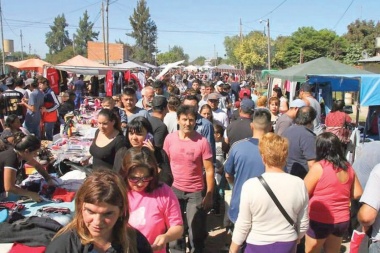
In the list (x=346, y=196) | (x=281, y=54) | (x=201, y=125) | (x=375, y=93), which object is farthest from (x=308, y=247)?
(x=281, y=54)

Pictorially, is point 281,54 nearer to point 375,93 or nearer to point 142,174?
point 375,93

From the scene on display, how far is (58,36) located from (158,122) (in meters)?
106

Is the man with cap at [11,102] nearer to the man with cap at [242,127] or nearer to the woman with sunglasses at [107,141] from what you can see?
the woman with sunglasses at [107,141]

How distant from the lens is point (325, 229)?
348 centimetres

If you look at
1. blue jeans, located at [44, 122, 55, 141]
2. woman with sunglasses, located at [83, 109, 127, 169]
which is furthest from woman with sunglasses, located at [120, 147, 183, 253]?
blue jeans, located at [44, 122, 55, 141]

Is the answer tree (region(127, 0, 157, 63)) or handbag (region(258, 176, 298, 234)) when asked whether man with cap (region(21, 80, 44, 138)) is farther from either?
tree (region(127, 0, 157, 63))

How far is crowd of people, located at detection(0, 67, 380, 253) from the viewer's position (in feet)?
5.70

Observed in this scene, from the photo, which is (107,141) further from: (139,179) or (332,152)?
(332,152)

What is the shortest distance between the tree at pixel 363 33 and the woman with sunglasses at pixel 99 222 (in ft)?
156

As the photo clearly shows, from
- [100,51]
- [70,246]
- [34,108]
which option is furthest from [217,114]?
[100,51]

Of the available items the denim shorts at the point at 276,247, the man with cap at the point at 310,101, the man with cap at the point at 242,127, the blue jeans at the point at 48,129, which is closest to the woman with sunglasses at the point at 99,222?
the denim shorts at the point at 276,247

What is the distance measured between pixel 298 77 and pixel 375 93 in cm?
448

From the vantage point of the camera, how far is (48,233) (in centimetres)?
295

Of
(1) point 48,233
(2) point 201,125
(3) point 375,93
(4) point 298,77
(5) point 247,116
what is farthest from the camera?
(4) point 298,77
